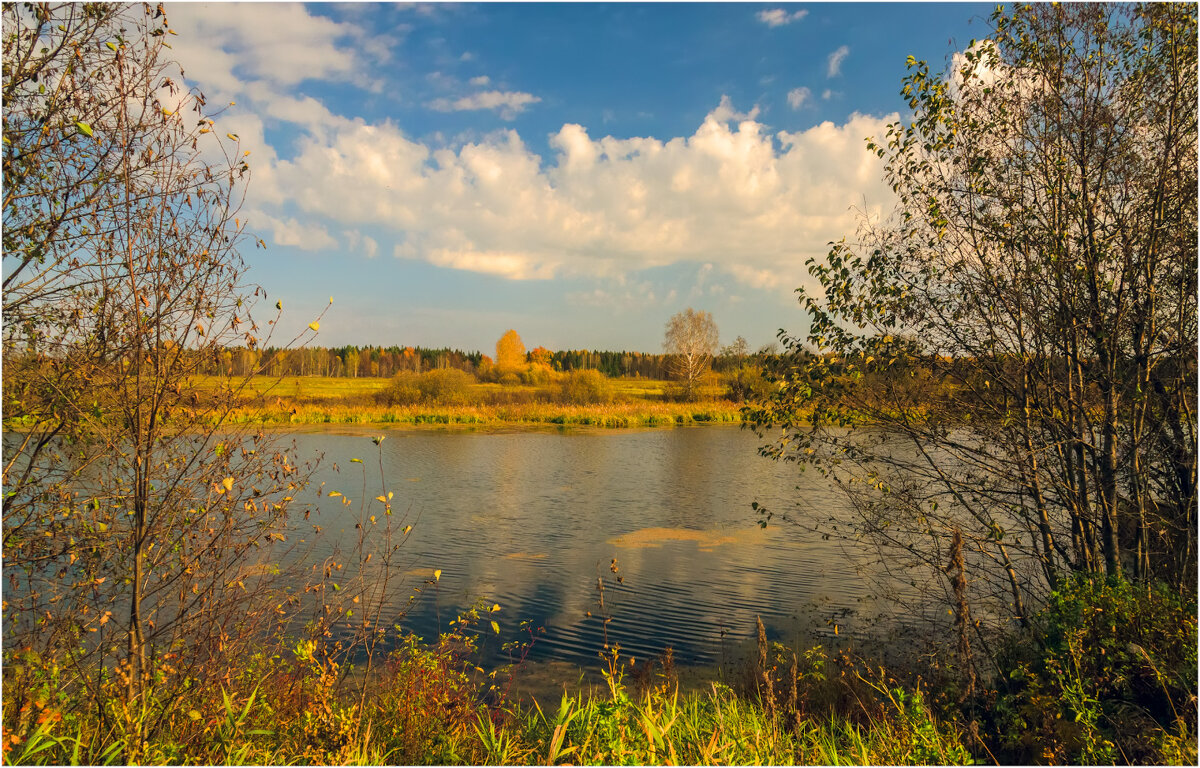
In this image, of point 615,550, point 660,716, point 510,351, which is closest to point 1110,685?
point 660,716

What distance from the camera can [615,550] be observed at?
1209 cm

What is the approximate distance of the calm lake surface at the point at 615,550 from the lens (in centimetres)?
857

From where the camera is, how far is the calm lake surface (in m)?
8.57

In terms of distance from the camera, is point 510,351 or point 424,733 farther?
point 510,351

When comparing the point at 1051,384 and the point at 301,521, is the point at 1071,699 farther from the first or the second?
the point at 301,521

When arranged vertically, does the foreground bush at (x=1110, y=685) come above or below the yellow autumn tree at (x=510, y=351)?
below

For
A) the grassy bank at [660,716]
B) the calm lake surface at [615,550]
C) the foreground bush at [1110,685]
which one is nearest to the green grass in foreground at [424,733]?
the grassy bank at [660,716]

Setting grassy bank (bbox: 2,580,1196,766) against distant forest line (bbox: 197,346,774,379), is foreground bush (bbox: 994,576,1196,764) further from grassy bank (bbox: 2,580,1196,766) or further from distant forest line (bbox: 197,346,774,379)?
distant forest line (bbox: 197,346,774,379)

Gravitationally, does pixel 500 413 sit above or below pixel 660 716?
above

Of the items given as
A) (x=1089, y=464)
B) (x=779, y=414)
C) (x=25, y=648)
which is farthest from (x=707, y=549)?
(x=25, y=648)

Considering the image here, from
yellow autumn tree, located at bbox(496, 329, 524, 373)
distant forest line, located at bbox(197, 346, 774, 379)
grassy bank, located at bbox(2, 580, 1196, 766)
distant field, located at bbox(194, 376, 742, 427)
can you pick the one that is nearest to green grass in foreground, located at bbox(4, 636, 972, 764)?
grassy bank, located at bbox(2, 580, 1196, 766)

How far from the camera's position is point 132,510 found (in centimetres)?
412

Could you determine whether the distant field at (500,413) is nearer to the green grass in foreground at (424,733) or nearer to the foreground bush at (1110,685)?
the foreground bush at (1110,685)

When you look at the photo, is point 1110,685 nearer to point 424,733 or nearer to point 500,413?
point 424,733
